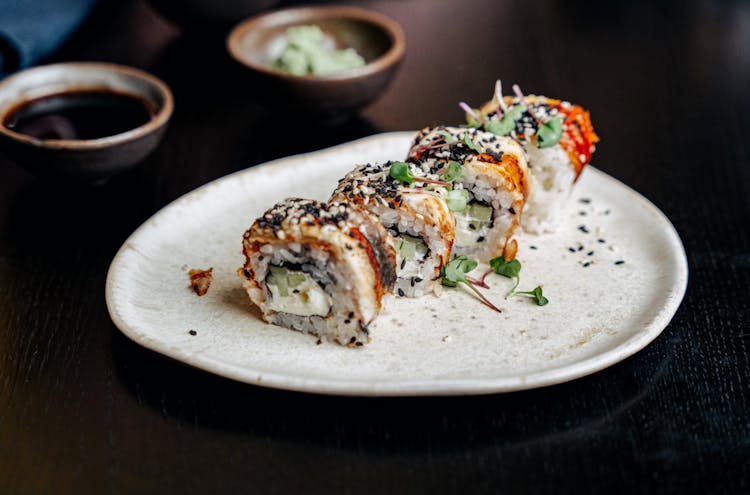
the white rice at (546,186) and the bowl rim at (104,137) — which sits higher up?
the white rice at (546,186)

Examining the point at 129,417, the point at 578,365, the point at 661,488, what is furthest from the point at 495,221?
the point at 129,417

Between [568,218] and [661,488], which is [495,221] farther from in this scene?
[661,488]

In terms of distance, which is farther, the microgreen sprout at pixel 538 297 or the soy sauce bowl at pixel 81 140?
the soy sauce bowl at pixel 81 140

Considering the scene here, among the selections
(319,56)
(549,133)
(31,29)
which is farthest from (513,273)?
(31,29)

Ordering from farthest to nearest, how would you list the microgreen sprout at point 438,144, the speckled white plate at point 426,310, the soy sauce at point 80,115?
1. the soy sauce at point 80,115
2. the microgreen sprout at point 438,144
3. the speckled white plate at point 426,310

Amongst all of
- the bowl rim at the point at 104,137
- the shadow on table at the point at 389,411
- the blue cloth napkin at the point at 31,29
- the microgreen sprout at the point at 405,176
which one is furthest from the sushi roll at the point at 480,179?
the blue cloth napkin at the point at 31,29

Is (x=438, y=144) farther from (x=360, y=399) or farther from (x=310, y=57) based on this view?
(x=310, y=57)

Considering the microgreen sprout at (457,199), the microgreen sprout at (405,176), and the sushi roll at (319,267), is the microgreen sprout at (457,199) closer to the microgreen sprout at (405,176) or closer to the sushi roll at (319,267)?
the microgreen sprout at (405,176)
